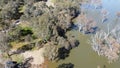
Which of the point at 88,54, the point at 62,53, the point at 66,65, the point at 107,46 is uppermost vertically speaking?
the point at 62,53

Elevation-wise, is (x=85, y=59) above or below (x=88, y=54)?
below

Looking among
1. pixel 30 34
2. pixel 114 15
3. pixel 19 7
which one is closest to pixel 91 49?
pixel 30 34

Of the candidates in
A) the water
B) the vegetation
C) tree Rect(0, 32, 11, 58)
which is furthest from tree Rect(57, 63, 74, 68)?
tree Rect(0, 32, 11, 58)

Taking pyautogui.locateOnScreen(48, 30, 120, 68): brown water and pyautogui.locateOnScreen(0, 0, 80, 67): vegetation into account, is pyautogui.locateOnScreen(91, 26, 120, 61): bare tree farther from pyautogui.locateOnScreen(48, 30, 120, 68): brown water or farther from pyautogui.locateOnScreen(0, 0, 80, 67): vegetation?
pyautogui.locateOnScreen(0, 0, 80, 67): vegetation

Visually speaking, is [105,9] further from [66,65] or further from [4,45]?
[4,45]

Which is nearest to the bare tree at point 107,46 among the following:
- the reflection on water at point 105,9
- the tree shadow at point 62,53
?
the tree shadow at point 62,53

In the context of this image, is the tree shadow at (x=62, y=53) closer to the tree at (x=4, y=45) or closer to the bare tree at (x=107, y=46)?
the bare tree at (x=107, y=46)

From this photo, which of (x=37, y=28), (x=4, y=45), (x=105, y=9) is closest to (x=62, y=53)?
(x=37, y=28)

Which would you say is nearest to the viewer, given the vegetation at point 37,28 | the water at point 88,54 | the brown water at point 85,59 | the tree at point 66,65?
the tree at point 66,65

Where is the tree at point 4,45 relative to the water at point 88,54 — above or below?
above

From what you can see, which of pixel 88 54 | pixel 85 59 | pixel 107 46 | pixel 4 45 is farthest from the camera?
pixel 88 54

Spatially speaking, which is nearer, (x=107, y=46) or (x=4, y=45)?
(x=4, y=45)

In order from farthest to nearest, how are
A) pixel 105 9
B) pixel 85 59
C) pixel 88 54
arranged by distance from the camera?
pixel 105 9 < pixel 88 54 < pixel 85 59
